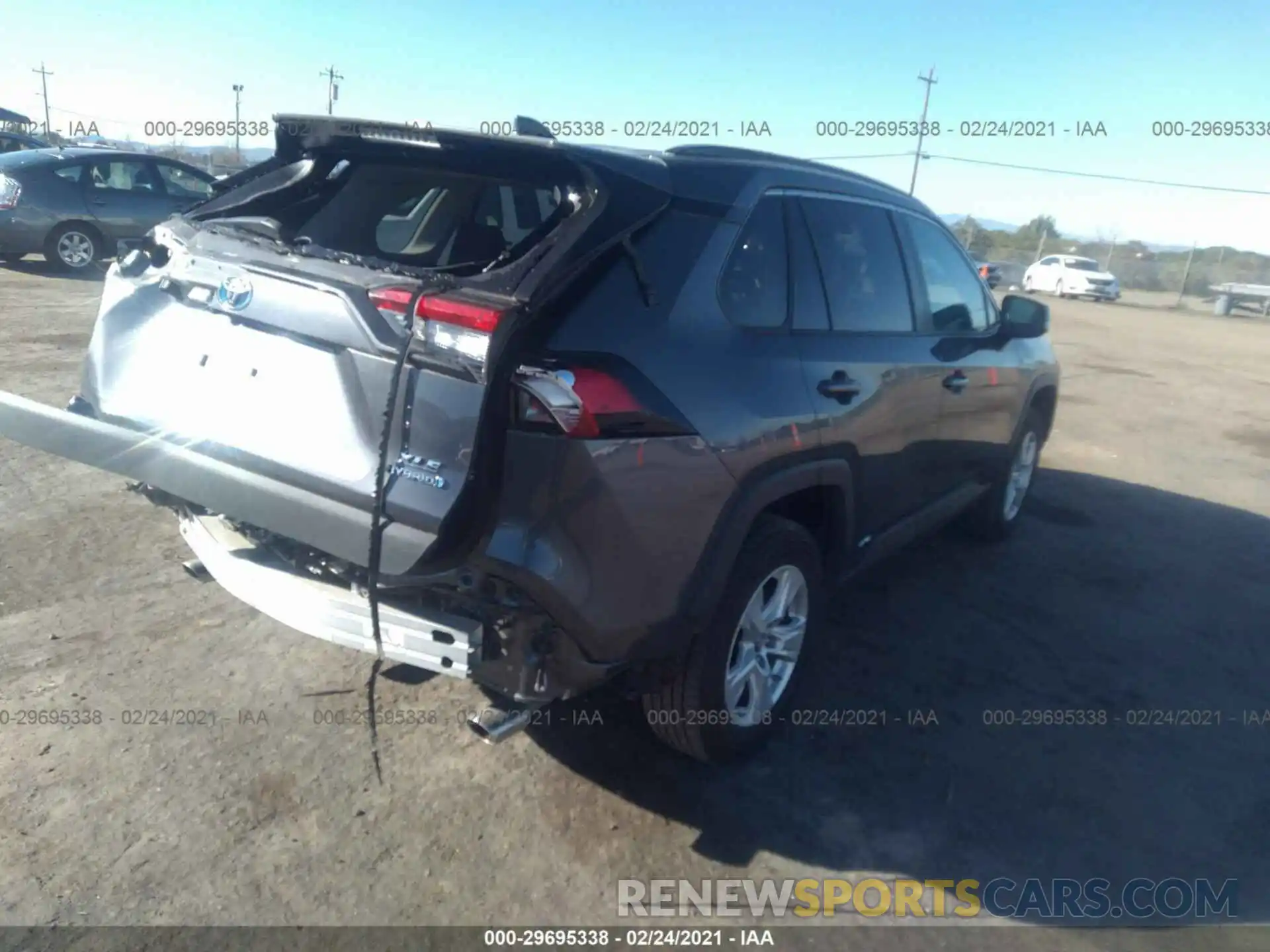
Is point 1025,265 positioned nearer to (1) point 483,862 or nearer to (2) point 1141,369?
(2) point 1141,369

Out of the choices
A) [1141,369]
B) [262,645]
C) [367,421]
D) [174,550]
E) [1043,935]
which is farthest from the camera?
[1141,369]

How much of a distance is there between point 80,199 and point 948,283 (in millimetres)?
11920

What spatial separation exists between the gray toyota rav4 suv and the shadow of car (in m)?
0.29

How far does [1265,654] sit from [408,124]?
4616mm

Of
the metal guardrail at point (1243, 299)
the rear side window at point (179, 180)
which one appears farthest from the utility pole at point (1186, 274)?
the rear side window at point (179, 180)

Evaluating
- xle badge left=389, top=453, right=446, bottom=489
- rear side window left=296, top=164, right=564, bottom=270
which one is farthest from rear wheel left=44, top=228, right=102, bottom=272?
xle badge left=389, top=453, right=446, bottom=489

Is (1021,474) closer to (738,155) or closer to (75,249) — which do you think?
(738,155)

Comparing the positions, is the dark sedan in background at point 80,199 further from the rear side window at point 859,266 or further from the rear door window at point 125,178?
the rear side window at point 859,266

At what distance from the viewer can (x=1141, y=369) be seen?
14672 mm

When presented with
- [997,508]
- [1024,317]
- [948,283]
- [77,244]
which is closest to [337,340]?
[948,283]

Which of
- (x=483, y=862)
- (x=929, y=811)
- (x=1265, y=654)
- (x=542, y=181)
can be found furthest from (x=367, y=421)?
(x=1265, y=654)

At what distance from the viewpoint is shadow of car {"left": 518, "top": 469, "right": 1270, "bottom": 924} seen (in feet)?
10.3

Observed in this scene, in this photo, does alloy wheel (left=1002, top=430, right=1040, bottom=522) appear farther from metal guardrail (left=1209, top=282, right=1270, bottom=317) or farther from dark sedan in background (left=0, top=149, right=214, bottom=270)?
metal guardrail (left=1209, top=282, right=1270, bottom=317)

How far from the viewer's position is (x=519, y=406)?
2.47 m
